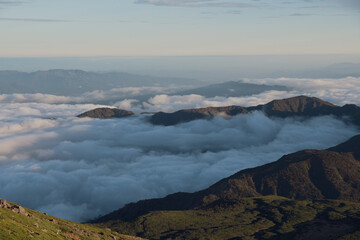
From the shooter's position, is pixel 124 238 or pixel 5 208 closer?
pixel 5 208

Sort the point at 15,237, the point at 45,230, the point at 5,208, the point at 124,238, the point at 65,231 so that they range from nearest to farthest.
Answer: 1. the point at 15,237
2. the point at 45,230
3. the point at 5,208
4. the point at 65,231
5. the point at 124,238

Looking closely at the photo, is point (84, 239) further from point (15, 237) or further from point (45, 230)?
point (15, 237)

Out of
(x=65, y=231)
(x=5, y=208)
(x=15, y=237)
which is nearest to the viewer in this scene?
(x=15, y=237)

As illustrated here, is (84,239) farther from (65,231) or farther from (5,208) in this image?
(5,208)

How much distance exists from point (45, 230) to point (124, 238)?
70146 millimetres

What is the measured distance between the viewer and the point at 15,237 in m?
96.9

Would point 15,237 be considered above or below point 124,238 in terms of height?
above

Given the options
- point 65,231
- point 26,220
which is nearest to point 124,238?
point 65,231

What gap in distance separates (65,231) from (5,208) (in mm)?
19790

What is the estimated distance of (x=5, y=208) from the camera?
127250 millimetres

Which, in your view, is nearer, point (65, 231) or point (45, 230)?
point (45, 230)

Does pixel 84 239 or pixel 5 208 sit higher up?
pixel 5 208

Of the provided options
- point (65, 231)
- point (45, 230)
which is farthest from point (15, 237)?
point (65, 231)

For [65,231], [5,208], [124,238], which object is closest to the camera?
[5,208]
